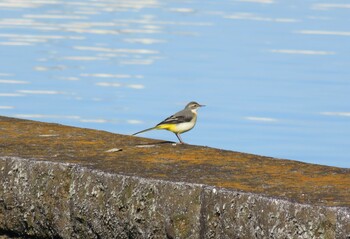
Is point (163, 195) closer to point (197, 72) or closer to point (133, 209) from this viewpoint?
point (133, 209)

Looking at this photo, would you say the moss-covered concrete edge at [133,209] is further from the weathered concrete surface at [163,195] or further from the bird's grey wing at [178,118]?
the bird's grey wing at [178,118]

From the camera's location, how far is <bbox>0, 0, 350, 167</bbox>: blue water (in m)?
16.3

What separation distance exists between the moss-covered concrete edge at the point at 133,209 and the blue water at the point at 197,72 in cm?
877

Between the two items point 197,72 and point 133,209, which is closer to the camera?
point 133,209

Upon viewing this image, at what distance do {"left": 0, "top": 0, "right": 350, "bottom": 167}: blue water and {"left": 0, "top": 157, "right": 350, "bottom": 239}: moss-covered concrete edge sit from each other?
877 cm

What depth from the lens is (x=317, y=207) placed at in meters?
4.96

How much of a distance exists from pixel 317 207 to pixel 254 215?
0.29 meters

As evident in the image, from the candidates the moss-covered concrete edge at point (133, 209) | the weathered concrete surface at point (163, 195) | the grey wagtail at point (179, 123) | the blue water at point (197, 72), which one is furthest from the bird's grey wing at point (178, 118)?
the blue water at point (197, 72)

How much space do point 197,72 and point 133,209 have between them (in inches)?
622

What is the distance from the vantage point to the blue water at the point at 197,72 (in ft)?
53.5

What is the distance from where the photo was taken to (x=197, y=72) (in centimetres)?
2117

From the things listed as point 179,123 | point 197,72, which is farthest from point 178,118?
point 197,72

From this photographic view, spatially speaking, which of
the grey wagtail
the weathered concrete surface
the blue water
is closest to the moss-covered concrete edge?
the weathered concrete surface

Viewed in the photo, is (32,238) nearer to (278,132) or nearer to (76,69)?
(278,132)
